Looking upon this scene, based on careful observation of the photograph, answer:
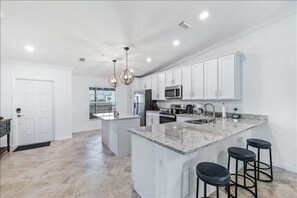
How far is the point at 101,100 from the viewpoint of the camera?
680 cm

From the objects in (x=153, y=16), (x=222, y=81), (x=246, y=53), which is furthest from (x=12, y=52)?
(x=246, y=53)

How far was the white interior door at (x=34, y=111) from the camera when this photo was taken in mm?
4441

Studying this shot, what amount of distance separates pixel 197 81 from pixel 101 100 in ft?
14.9

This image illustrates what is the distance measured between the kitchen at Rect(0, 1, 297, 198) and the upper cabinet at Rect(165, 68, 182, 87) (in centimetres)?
4

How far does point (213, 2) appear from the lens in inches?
98.6

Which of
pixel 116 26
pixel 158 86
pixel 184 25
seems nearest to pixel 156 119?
pixel 158 86

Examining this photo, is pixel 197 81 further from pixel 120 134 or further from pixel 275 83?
pixel 120 134

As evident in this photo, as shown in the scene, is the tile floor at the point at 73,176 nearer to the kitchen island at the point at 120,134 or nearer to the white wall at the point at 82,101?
the kitchen island at the point at 120,134

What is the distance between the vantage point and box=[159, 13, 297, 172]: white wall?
2.86 metres

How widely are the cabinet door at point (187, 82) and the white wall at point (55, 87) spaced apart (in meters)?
4.01

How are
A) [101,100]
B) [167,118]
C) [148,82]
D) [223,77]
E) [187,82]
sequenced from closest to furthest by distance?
[223,77] → [187,82] → [167,118] → [148,82] → [101,100]

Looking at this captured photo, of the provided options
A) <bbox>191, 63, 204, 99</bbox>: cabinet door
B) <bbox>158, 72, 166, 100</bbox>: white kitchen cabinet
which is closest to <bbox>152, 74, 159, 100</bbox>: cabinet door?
<bbox>158, 72, 166, 100</bbox>: white kitchen cabinet

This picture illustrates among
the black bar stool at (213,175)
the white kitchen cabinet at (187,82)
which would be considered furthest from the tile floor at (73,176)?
the white kitchen cabinet at (187,82)

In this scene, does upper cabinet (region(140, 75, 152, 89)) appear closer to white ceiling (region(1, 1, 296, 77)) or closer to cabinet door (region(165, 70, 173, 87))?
cabinet door (region(165, 70, 173, 87))
